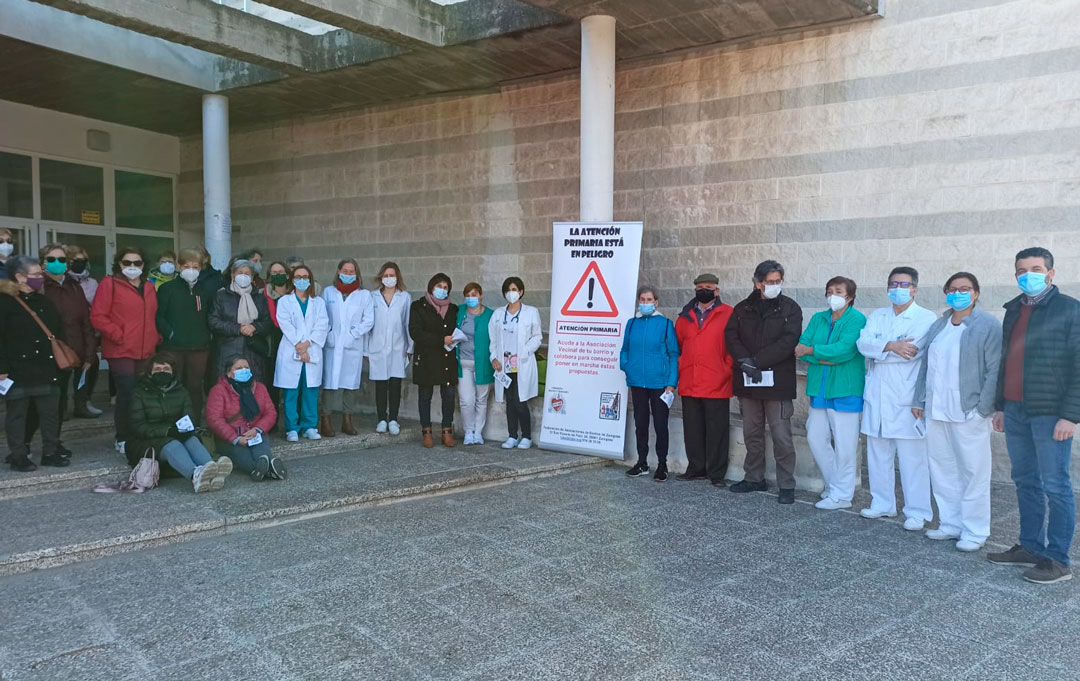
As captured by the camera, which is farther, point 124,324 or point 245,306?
point 245,306

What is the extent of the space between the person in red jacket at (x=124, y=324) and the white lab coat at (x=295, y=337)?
3.86 ft

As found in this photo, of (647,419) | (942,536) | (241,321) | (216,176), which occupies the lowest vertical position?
(942,536)

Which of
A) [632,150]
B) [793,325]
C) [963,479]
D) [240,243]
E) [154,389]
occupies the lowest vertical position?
[963,479]

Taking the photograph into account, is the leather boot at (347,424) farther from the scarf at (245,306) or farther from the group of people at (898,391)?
the group of people at (898,391)

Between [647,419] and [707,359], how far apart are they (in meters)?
0.85

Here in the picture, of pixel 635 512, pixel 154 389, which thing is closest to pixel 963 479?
pixel 635 512

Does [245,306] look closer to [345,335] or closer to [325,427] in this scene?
[345,335]

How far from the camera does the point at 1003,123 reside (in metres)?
7.16

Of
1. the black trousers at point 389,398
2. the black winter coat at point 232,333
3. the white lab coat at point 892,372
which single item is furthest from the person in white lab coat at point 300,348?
the white lab coat at point 892,372

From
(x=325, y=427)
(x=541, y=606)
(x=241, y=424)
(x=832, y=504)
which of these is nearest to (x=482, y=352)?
(x=325, y=427)

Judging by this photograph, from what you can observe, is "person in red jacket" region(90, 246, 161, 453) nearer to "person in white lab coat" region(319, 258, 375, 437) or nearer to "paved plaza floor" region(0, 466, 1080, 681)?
"person in white lab coat" region(319, 258, 375, 437)

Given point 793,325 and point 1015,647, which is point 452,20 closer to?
point 793,325

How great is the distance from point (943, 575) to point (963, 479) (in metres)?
0.89

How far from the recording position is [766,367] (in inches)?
252
